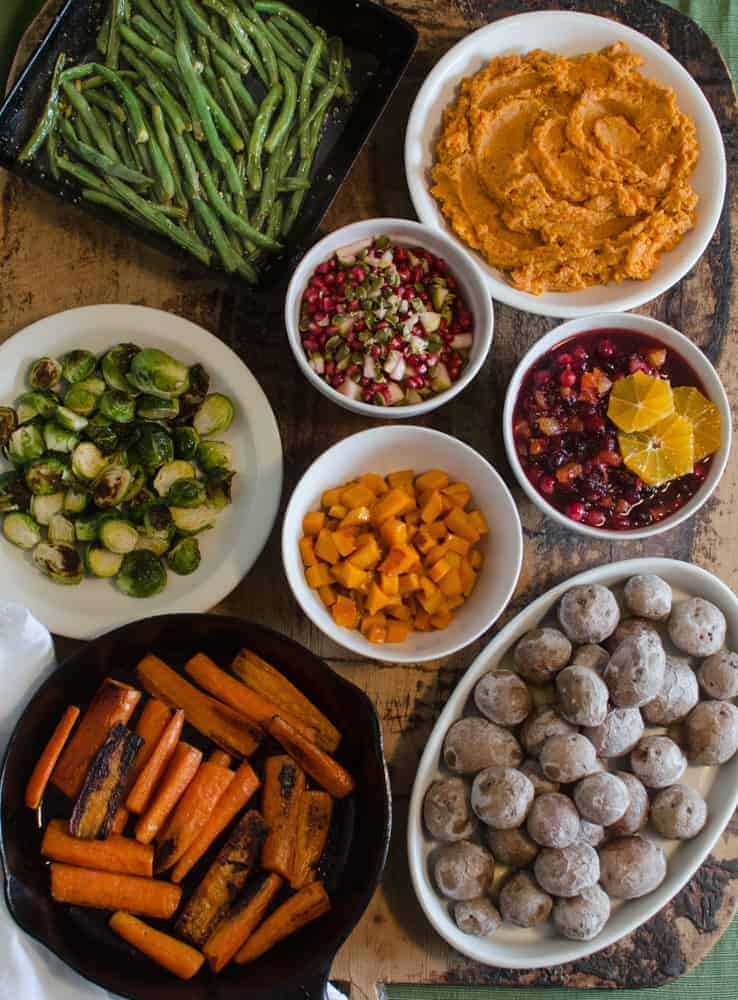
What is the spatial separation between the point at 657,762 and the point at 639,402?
103cm

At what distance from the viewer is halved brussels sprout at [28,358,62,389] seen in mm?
2828

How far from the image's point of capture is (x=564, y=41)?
304cm

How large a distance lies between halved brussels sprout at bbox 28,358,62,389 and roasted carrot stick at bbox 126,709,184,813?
1011 millimetres

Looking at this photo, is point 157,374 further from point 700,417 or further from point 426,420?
point 700,417

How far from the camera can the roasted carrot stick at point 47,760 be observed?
2.59m

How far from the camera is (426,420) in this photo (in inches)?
120

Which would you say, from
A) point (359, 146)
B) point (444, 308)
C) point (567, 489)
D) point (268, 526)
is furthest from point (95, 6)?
point (567, 489)

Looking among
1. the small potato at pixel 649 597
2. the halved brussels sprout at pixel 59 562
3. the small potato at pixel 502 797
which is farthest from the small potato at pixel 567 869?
the halved brussels sprout at pixel 59 562

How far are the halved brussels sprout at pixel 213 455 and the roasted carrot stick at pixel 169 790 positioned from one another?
785 millimetres

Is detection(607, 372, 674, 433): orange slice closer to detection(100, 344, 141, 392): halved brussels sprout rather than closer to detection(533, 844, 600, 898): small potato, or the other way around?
detection(533, 844, 600, 898): small potato

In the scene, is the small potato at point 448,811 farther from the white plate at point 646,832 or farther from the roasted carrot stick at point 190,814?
the roasted carrot stick at point 190,814

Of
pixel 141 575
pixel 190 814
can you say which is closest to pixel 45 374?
pixel 141 575

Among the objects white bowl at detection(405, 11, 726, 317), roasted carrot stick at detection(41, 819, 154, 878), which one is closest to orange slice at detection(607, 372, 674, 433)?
white bowl at detection(405, 11, 726, 317)

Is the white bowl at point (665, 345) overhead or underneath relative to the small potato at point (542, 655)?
overhead
